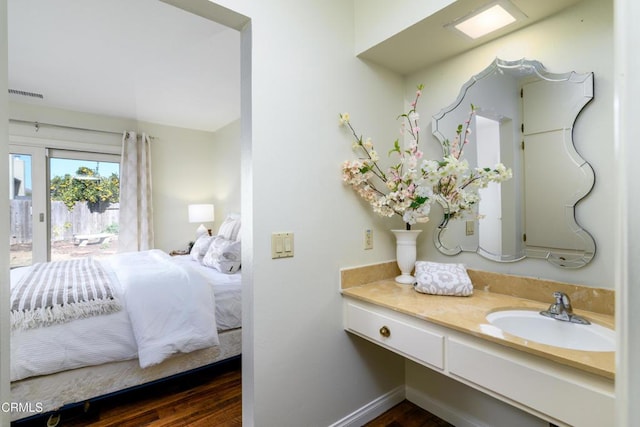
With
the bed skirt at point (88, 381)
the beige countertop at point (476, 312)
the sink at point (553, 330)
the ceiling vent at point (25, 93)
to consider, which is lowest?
the bed skirt at point (88, 381)

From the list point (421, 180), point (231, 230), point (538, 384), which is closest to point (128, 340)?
point (231, 230)

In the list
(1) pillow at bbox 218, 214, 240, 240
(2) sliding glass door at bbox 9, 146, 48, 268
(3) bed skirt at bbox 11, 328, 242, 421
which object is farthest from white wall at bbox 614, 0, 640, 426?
(2) sliding glass door at bbox 9, 146, 48, 268

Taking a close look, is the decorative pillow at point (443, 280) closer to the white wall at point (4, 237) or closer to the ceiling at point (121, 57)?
the white wall at point (4, 237)

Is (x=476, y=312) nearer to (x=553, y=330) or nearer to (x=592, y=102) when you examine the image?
(x=553, y=330)

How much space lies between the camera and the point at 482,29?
4.67 ft

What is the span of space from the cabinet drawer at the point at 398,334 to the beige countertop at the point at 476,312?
0.07 m

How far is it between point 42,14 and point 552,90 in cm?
301

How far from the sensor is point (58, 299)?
1.83 m

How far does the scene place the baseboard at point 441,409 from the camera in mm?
1599

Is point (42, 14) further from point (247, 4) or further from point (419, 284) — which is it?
point (419, 284)

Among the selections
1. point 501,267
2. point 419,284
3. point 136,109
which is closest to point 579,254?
point 501,267

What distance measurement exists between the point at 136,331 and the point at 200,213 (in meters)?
2.71

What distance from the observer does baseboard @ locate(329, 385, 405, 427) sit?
1.62 metres

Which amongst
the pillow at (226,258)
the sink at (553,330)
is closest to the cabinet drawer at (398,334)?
the sink at (553,330)
